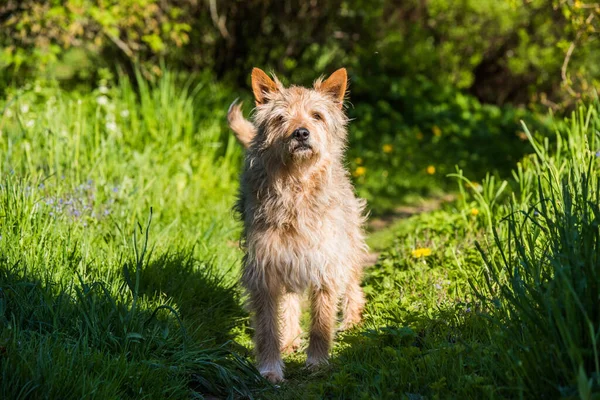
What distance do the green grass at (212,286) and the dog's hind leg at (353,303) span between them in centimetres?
9

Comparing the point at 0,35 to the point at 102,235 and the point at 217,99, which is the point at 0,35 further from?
the point at 102,235

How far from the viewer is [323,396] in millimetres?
3775

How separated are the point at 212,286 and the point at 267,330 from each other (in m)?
0.86

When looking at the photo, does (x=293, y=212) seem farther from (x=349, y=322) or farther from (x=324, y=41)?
(x=324, y=41)

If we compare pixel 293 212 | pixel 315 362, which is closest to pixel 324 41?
pixel 293 212

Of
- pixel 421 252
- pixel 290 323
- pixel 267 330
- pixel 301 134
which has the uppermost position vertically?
pixel 421 252

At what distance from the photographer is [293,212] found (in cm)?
453

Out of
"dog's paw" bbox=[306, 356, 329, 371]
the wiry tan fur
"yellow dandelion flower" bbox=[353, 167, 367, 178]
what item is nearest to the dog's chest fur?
the wiry tan fur

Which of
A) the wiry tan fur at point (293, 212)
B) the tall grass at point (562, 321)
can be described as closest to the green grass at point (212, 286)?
the tall grass at point (562, 321)

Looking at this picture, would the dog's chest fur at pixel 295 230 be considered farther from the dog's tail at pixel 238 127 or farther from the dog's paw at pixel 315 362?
the dog's tail at pixel 238 127

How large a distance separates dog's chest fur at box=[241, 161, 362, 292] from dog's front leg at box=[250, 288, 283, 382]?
0.42 feet

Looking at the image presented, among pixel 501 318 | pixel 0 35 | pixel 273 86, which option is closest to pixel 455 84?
pixel 0 35

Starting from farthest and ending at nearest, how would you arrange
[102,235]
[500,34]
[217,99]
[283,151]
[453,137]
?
1. [500,34]
2. [453,137]
3. [217,99]
4. [102,235]
5. [283,151]

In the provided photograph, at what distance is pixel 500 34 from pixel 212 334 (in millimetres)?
10201
